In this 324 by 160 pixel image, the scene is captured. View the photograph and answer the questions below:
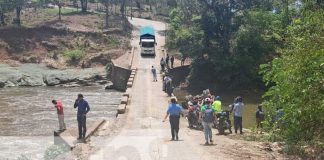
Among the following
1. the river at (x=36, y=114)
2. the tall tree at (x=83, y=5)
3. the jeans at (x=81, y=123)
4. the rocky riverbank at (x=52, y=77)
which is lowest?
the river at (x=36, y=114)

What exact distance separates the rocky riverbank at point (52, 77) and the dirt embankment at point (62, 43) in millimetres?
3712

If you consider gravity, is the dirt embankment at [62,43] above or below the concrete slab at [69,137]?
above

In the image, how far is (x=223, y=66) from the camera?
43.6 metres

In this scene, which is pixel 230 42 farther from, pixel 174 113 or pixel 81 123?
pixel 81 123

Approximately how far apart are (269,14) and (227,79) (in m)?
6.73

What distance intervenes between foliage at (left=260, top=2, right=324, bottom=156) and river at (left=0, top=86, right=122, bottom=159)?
9624 millimetres

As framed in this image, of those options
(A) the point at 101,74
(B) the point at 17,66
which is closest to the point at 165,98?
(A) the point at 101,74

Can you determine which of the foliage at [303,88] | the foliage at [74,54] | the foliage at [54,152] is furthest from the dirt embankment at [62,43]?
the foliage at [303,88]

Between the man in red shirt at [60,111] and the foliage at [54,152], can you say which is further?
the man in red shirt at [60,111]

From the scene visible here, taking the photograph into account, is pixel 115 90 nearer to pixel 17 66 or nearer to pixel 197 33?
pixel 197 33

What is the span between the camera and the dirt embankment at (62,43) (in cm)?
5656

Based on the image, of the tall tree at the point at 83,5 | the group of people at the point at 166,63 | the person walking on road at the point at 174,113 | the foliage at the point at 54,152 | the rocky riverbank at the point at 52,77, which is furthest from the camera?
the tall tree at the point at 83,5

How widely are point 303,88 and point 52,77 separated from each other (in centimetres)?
3827

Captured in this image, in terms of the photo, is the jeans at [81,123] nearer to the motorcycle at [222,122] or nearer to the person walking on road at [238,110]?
the motorcycle at [222,122]
